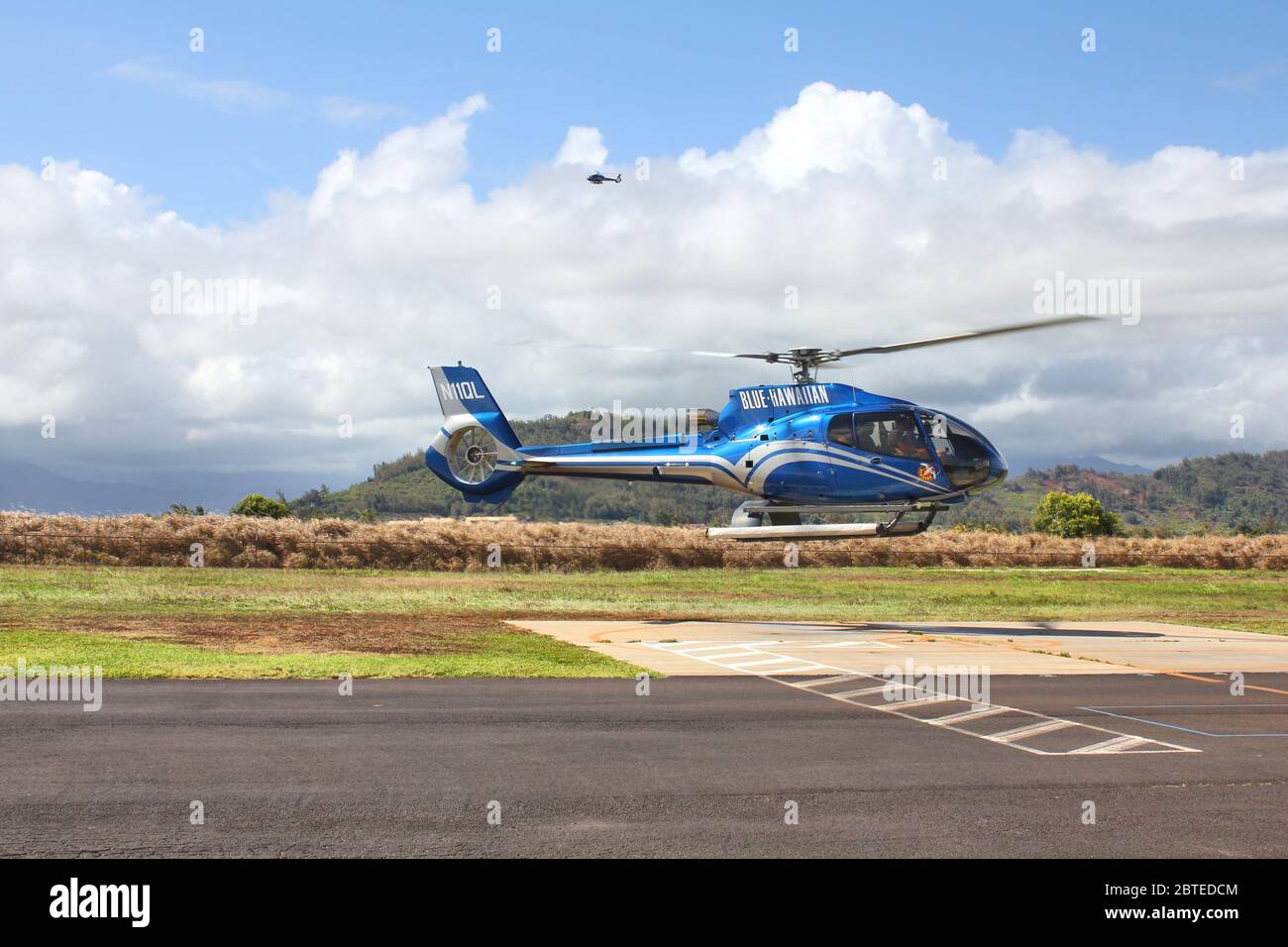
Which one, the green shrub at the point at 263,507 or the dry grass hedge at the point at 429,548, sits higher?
the green shrub at the point at 263,507

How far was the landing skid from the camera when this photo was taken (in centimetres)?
2817

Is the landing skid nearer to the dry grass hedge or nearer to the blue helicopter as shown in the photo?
the blue helicopter

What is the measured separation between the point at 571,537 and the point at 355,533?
32.3 ft

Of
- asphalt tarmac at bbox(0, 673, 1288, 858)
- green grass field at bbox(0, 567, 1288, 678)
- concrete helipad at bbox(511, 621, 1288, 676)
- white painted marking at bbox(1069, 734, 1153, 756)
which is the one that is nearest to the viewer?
asphalt tarmac at bbox(0, 673, 1288, 858)

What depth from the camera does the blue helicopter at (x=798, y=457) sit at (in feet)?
91.2

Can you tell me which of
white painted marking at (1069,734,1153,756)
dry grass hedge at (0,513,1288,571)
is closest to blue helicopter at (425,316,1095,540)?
white painted marking at (1069,734,1153,756)

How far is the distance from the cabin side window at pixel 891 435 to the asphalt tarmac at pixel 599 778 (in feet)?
39.7

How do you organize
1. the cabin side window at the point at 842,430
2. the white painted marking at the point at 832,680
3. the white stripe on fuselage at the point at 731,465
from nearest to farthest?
the white painted marking at the point at 832,680 < the white stripe on fuselage at the point at 731,465 < the cabin side window at the point at 842,430

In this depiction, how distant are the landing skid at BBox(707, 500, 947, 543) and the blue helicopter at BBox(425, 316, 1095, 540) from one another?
29 mm

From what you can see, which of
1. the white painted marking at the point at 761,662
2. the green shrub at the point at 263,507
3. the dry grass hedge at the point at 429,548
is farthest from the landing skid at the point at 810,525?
the green shrub at the point at 263,507

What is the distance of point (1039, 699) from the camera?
1670 cm

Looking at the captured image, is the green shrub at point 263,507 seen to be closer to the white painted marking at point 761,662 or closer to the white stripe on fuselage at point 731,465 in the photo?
the white stripe on fuselage at point 731,465
